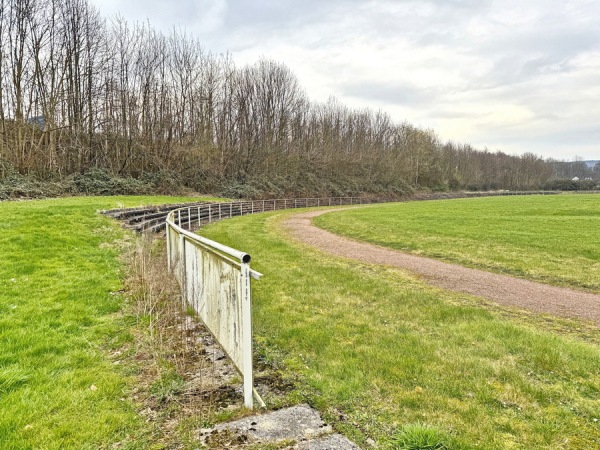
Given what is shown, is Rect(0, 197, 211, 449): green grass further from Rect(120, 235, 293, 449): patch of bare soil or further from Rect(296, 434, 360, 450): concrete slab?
Rect(296, 434, 360, 450): concrete slab

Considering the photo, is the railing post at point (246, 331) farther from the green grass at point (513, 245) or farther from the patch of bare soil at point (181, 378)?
the green grass at point (513, 245)

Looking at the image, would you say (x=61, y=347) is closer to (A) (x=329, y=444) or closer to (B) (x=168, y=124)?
(A) (x=329, y=444)

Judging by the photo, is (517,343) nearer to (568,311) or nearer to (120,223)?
(568,311)

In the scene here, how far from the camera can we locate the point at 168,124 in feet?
127

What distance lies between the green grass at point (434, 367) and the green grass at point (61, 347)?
1655mm

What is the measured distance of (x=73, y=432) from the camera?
2.85 m

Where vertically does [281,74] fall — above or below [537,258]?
above

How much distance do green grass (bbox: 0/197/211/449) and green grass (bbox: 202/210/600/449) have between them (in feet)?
5.43

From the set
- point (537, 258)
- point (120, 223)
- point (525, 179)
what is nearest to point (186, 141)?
point (120, 223)

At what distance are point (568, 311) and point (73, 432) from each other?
292 inches

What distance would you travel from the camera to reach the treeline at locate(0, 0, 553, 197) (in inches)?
1099

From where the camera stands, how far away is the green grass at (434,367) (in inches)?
120

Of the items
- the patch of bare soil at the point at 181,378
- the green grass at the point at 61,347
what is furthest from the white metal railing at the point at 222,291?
the green grass at the point at 61,347

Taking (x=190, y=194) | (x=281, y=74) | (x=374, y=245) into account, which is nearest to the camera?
(x=374, y=245)
